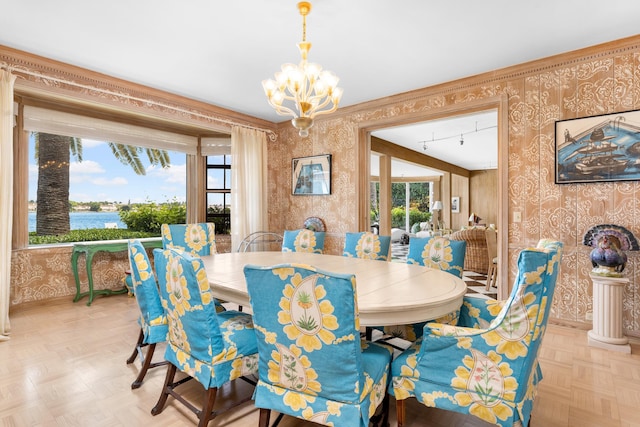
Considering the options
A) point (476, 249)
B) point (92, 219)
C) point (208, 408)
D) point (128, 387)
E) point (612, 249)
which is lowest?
point (128, 387)

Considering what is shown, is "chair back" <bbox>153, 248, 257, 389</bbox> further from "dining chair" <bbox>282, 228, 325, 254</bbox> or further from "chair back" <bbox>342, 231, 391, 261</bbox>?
"dining chair" <bbox>282, 228, 325, 254</bbox>

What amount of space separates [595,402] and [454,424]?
0.94 meters

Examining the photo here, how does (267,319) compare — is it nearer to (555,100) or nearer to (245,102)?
(555,100)

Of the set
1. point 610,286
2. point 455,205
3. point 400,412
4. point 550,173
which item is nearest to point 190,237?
point 400,412

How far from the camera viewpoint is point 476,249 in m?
6.10

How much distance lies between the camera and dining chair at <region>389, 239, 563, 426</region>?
1336 mm

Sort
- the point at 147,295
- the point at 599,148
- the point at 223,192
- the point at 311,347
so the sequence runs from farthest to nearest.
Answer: the point at 223,192 → the point at 599,148 → the point at 147,295 → the point at 311,347

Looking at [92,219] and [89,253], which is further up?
[92,219]

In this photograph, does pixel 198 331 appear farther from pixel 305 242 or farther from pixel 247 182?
pixel 247 182

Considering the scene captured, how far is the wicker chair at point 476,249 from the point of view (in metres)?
5.92

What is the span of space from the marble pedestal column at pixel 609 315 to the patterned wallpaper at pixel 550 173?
0.33 meters

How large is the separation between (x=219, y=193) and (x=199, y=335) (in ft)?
14.3

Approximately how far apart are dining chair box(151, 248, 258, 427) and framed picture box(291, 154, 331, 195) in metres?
3.47

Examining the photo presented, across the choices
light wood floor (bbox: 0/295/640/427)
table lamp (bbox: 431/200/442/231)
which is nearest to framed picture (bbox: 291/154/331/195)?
light wood floor (bbox: 0/295/640/427)
